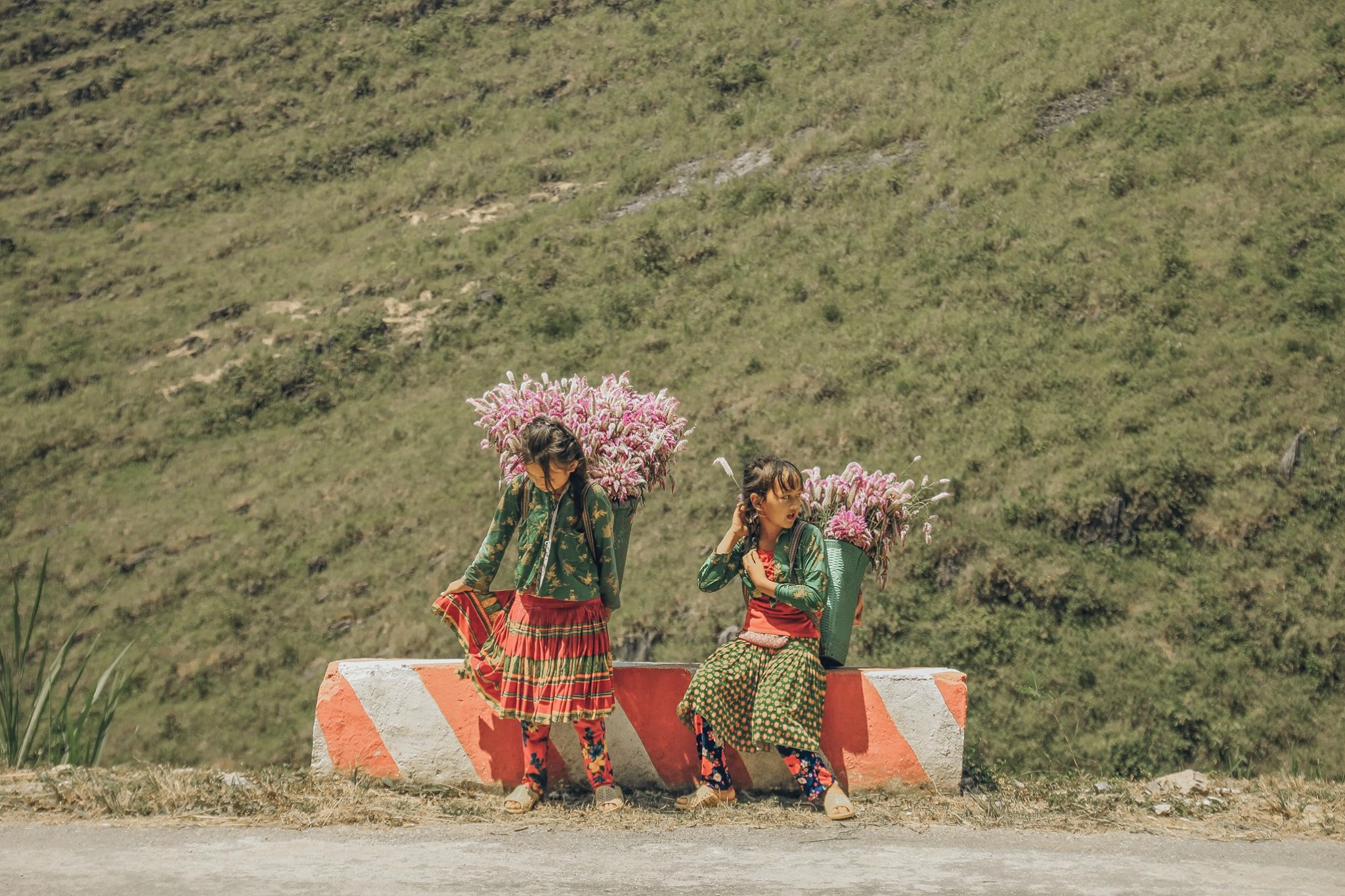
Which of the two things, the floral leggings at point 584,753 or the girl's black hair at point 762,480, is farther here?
the girl's black hair at point 762,480

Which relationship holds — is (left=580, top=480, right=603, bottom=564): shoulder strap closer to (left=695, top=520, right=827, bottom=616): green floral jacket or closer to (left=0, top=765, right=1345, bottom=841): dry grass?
(left=695, top=520, right=827, bottom=616): green floral jacket

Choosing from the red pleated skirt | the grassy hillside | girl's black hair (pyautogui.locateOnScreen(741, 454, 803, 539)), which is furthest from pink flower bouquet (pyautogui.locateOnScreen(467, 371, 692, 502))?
the grassy hillside

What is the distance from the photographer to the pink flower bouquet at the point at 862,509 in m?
5.57

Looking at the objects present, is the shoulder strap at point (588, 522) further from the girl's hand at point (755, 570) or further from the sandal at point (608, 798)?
the sandal at point (608, 798)

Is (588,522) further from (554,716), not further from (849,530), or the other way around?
(849,530)

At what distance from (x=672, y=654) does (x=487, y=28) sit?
32.1m

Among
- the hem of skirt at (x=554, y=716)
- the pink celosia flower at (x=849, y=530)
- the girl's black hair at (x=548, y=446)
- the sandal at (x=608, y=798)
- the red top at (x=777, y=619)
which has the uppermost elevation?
the girl's black hair at (x=548, y=446)

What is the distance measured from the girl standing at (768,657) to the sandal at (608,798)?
0.94ft

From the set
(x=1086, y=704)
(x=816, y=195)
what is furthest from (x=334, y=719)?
(x=816, y=195)

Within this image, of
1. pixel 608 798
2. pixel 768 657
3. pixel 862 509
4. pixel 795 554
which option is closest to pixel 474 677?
pixel 608 798

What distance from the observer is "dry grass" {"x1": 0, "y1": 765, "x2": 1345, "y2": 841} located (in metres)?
4.60

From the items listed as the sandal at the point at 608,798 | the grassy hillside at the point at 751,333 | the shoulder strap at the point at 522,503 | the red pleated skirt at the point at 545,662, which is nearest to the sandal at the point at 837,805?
the sandal at the point at 608,798

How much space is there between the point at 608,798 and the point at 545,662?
692 mm

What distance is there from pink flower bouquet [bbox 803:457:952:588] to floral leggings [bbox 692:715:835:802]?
107cm
